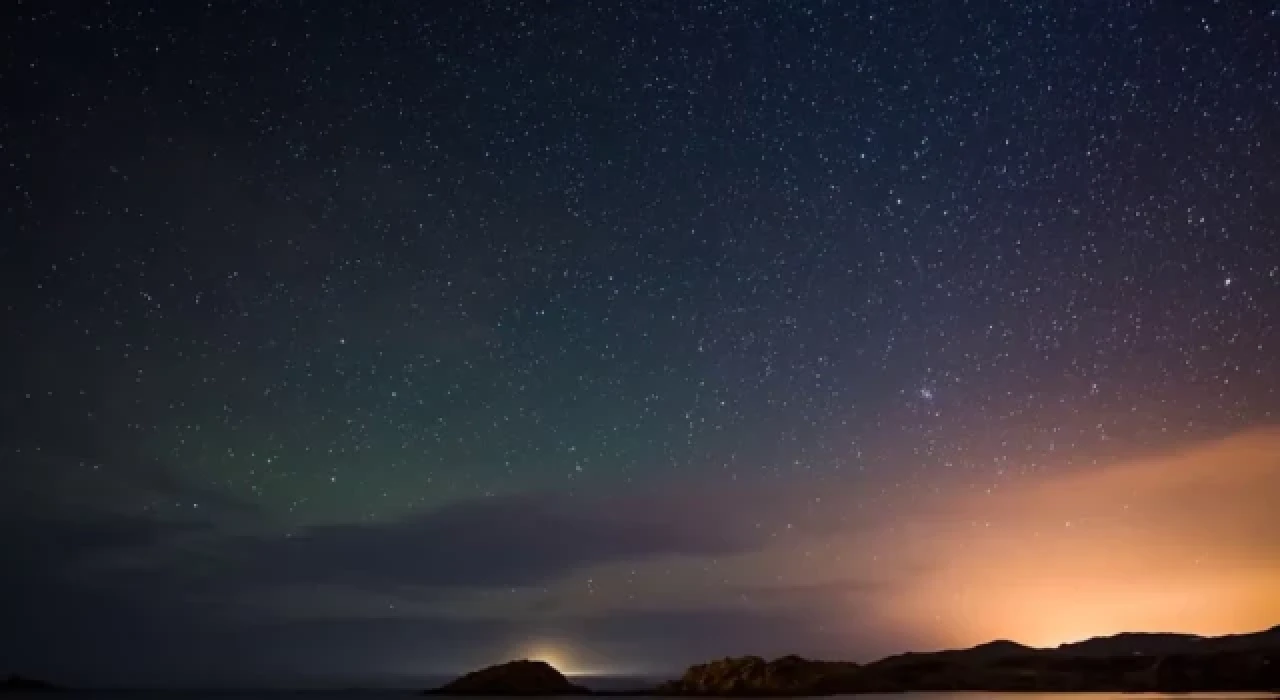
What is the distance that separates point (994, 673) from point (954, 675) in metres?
5.66

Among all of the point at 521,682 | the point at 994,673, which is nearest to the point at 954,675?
the point at 994,673

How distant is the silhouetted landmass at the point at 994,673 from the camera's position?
123m

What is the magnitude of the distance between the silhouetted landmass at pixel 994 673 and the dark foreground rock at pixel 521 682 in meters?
15.5

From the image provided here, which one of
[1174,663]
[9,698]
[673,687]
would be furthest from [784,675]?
[9,698]

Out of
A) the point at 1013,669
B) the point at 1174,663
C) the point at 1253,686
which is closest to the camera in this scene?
the point at 1253,686

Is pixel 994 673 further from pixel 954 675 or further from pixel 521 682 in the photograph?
pixel 521 682

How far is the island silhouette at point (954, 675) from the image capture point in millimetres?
124250

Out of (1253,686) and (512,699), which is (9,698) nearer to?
(512,699)

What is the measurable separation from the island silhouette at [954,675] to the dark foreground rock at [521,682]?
15 centimetres

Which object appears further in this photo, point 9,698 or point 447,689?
point 9,698

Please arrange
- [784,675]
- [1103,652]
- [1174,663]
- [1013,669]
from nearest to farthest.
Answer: [1174,663] < [784,675] < [1013,669] < [1103,652]

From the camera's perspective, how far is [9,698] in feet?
627

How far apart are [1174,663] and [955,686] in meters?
30.0

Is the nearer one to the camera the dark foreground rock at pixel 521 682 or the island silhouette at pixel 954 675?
the island silhouette at pixel 954 675
